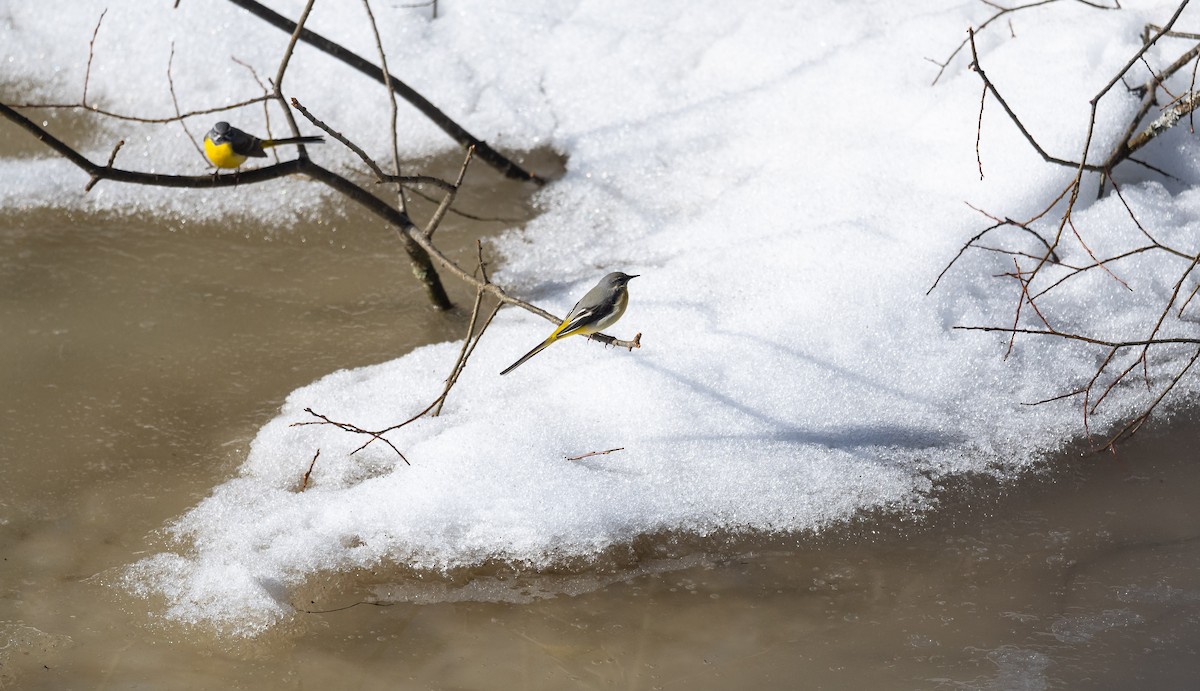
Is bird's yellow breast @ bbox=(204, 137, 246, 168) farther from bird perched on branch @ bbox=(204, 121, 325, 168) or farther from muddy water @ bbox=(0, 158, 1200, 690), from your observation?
muddy water @ bbox=(0, 158, 1200, 690)

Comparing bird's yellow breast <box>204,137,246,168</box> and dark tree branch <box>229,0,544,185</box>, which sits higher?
dark tree branch <box>229,0,544,185</box>

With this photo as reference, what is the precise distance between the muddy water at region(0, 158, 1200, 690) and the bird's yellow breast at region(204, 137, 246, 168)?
2.31 ft

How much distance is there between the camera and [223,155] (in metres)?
3.23

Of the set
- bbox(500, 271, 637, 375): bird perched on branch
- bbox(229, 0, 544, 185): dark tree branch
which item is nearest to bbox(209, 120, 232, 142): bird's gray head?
bbox(229, 0, 544, 185): dark tree branch

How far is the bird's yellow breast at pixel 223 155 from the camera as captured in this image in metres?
3.20

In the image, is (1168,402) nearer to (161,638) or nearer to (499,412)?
(499,412)

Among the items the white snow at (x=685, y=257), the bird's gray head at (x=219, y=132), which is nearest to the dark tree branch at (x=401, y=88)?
the white snow at (x=685, y=257)

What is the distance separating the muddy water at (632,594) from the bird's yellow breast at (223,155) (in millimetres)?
705

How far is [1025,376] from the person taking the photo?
3186mm

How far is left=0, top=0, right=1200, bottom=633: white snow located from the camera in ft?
9.37

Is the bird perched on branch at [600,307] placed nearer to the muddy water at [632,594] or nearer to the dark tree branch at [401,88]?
the muddy water at [632,594]

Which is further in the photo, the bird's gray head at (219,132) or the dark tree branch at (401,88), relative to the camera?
the dark tree branch at (401,88)

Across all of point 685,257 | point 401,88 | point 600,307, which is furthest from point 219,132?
point 685,257

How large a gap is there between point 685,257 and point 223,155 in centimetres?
163
